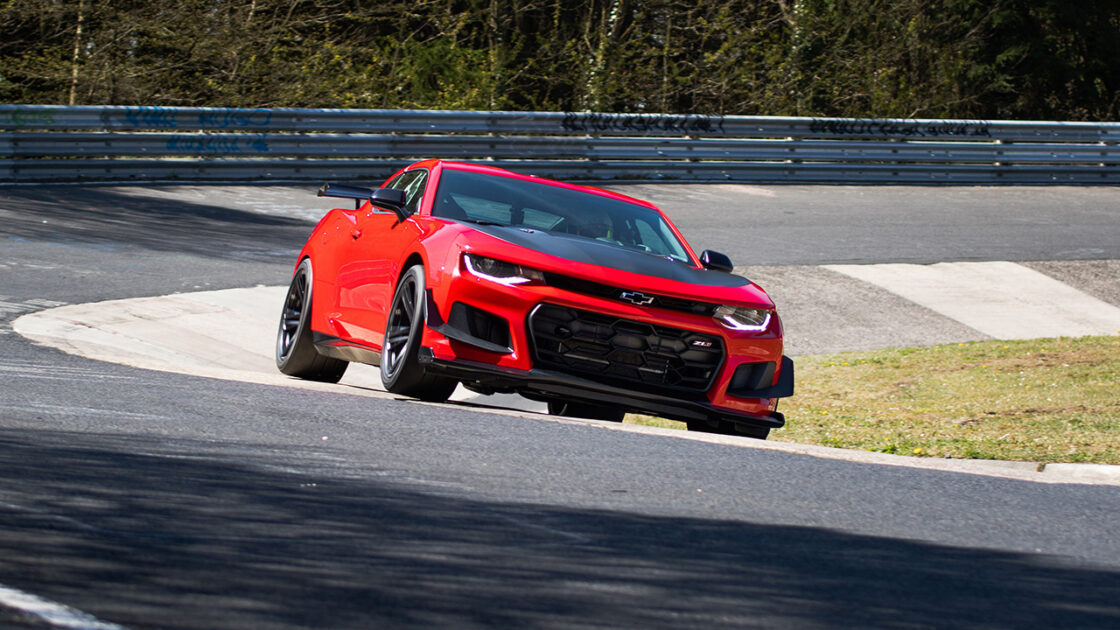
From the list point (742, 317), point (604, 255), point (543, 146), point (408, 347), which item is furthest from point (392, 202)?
point (543, 146)

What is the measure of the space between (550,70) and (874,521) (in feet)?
69.3

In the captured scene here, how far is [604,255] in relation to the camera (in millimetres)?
7324

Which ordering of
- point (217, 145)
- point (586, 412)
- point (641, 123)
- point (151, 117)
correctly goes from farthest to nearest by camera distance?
1. point (641, 123)
2. point (217, 145)
3. point (151, 117)
4. point (586, 412)

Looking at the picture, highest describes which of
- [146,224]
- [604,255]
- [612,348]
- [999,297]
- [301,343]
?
[604,255]

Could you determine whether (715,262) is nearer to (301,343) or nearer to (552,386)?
(552,386)

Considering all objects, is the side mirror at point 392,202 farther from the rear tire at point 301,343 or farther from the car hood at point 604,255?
the rear tire at point 301,343

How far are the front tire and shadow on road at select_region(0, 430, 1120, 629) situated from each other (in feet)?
7.13

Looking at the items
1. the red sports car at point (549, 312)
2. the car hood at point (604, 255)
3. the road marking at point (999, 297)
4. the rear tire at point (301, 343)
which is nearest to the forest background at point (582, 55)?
the road marking at point (999, 297)

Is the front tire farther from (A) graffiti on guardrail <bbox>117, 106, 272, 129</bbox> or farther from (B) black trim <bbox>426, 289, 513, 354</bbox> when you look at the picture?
(A) graffiti on guardrail <bbox>117, 106, 272, 129</bbox>

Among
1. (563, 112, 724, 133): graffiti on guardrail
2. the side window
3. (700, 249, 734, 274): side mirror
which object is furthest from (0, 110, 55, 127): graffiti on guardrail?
(700, 249, 734, 274): side mirror

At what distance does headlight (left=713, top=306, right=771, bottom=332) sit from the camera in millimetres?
7270

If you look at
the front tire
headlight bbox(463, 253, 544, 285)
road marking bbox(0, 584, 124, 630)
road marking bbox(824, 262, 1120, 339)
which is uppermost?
headlight bbox(463, 253, 544, 285)

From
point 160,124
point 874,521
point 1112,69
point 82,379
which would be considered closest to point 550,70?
point 160,124

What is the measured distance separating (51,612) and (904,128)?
22843 mm
